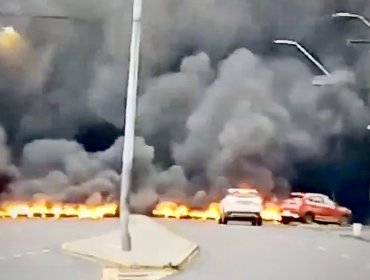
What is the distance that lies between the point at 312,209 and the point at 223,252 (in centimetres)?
55

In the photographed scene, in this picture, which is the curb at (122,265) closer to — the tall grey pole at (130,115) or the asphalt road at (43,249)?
the asphalt road at (43,249)

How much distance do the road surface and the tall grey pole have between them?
108 mm

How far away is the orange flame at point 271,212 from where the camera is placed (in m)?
4.19

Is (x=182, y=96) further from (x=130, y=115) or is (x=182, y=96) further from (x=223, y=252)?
(x=223, y=252)

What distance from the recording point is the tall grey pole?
4039mm

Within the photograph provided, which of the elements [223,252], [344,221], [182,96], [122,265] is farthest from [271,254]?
[182,96]

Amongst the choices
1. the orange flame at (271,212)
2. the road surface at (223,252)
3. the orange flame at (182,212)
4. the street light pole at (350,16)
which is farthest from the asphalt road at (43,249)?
the street light pole at (350,16)

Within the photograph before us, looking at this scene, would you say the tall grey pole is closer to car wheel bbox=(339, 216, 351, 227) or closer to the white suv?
the white suv

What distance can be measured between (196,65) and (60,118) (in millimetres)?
688

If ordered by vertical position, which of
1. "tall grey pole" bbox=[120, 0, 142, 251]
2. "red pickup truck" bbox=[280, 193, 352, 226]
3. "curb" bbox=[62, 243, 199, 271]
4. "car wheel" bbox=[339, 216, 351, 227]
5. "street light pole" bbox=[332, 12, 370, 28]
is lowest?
"curb" bbox=[62, 243, 199, 271]

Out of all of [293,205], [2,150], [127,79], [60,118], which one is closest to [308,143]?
[293,205]

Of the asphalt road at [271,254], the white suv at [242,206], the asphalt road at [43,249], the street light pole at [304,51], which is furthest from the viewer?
the street light pole at [304,51]

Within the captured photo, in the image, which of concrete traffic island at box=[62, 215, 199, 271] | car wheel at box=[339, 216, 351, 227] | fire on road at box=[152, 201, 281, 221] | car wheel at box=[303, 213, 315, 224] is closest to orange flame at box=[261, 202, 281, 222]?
fire on road at box=[152, 201, 281, 221]

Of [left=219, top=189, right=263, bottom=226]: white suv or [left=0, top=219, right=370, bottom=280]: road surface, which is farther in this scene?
[left=219, top=189, right=263, bottom=226]: white suv
